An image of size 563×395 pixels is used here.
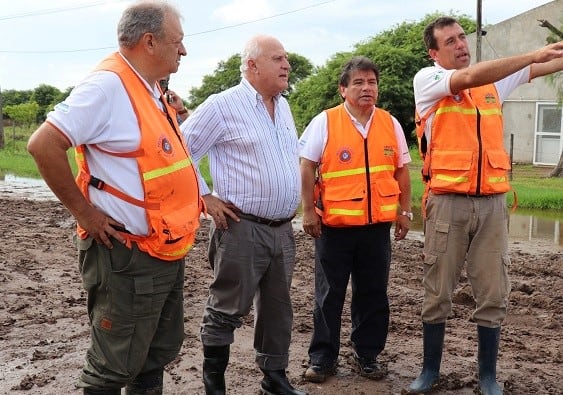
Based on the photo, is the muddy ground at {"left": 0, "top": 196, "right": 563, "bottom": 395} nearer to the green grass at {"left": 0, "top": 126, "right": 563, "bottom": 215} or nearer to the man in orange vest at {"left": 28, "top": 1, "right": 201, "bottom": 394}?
the man in orange vest at {"left": 28, "top": 1, "right": 201, "bottom": 394}

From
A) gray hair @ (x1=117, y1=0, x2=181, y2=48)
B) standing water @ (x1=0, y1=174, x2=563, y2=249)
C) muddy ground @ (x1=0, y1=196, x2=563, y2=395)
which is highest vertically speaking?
gray hair @ (x1=117, y1=0, x2=181, y2=48)

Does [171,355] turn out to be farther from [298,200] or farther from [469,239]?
[469,239]

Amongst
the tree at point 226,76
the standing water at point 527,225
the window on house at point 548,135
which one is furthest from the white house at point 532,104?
the tree at point 226,76

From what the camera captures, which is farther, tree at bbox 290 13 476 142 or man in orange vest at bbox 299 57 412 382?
tree at bbox 290 13 476 142

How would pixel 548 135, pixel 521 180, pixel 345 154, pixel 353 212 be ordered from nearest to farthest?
pixel 353 212
pixel 345 154
pixel 521 180
pixel 548 135

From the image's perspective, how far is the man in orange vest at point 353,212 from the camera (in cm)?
483

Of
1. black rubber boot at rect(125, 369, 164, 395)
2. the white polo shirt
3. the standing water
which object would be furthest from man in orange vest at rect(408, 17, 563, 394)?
the standing water

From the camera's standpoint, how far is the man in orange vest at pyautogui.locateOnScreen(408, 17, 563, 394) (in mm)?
4379

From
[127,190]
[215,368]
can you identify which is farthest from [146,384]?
[127,190]

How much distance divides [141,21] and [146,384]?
5.93ft

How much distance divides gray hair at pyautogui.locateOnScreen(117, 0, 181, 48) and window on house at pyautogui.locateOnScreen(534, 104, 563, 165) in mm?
23731

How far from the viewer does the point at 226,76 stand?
64000mm

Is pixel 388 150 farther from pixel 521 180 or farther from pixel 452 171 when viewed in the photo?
pixel 521 180

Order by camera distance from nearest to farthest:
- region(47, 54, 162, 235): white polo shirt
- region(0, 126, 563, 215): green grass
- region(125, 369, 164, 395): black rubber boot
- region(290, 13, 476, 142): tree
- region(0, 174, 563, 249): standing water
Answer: region(47, 54, 162, 235): white polo shirt < region(125, 369, 164, 395): black rubber boot < region(0, 174, 563, 249): standing water < region(0, 126, 563, 215): green grass < region(290, 13, 476, 142): tree
